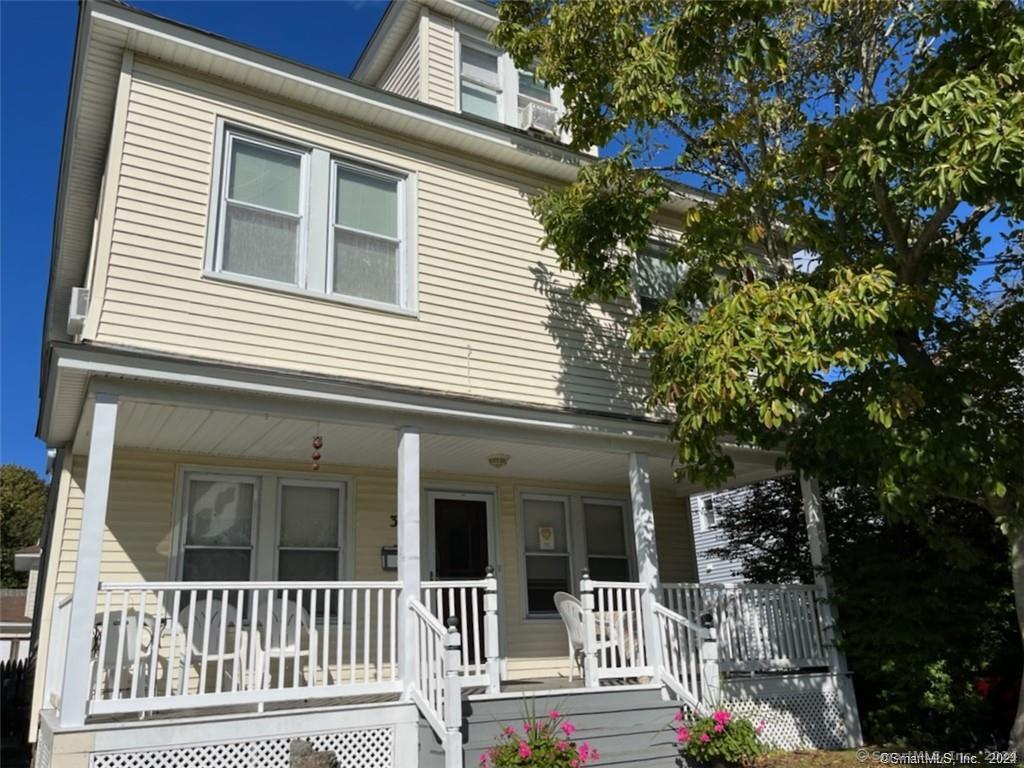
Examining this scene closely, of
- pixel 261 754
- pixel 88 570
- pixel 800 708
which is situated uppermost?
pixel 88 570

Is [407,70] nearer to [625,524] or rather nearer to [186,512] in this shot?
[186,512]

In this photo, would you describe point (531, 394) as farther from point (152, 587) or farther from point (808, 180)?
point (152, 587)

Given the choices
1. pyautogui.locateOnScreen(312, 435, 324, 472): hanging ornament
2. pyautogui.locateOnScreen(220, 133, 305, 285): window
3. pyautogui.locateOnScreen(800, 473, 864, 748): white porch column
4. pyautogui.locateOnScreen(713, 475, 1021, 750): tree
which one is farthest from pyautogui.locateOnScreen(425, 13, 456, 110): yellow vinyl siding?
pyautogui.locateOnScreen(713, 475, 1021, 750): tree

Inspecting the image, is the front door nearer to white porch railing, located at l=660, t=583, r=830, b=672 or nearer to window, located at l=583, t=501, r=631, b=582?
window, located at l=583, t=501, r=631, b=582

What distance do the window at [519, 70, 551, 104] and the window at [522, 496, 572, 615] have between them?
627 centimetres

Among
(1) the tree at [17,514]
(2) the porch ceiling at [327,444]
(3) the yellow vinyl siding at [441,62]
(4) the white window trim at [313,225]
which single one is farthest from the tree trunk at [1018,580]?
(1) the tree at [17,514]

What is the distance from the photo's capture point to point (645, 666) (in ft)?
27.2

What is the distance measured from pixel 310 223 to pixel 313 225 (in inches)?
1.4

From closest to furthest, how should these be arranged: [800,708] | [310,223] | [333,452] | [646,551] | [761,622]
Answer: [310,223] → [333,452] → [646,551] → [800,708] → [761,622]

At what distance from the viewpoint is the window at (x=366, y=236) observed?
8305 millimetres

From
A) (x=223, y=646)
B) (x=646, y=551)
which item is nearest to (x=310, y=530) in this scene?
(x=223, y=646)

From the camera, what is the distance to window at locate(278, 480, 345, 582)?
28.6 ft

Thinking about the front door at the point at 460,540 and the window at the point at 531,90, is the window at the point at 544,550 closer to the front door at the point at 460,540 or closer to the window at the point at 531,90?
the front door at the point at 460,540

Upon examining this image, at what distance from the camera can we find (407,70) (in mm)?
12125
